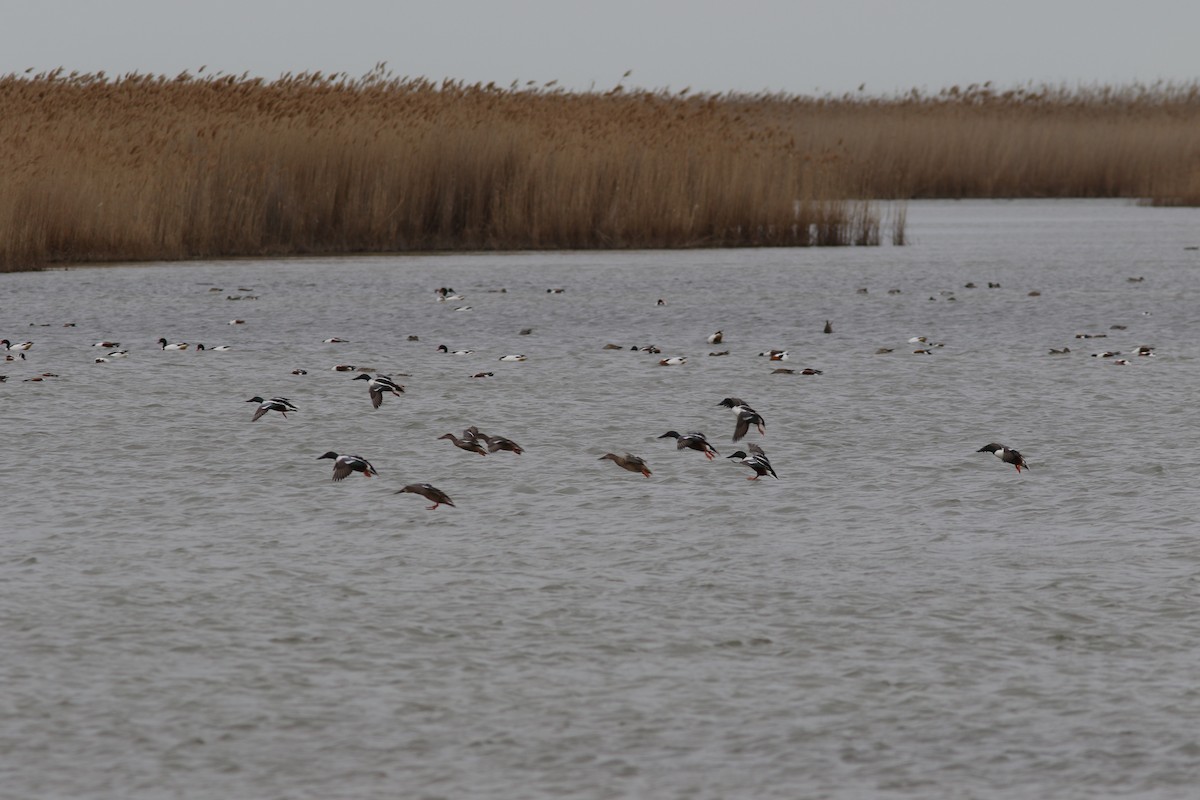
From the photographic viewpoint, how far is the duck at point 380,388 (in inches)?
291

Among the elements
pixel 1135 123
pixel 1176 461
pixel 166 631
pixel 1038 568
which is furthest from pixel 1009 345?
pixel 1135 123

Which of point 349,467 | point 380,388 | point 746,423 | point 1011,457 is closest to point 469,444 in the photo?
point 349,467

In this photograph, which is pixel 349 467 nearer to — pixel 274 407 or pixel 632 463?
pixel 632 463

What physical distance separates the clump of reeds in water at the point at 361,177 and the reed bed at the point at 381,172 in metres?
0.02

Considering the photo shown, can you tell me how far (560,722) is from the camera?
3223mm

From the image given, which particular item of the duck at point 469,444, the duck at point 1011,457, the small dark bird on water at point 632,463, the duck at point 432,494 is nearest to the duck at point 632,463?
the small dark bird on water at point 632,463

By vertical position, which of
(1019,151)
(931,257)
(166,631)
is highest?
(1019,151)

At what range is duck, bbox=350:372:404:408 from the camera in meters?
7.40

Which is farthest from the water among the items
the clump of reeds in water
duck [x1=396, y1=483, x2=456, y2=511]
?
the clump of reeds in water

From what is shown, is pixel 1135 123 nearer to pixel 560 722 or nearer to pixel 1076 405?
pixel 1076 405

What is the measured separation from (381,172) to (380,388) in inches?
358

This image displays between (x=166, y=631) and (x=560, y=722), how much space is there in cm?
110

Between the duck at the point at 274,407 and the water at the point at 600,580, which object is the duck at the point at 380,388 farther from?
the duck at the point at 274,407

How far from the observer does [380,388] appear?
758 cm
